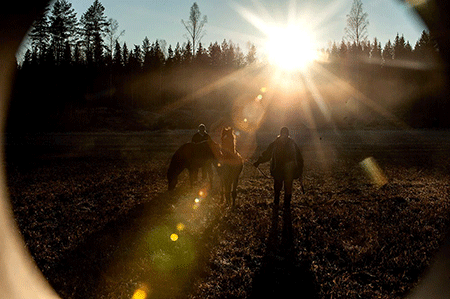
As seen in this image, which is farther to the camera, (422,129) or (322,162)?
(422,129)

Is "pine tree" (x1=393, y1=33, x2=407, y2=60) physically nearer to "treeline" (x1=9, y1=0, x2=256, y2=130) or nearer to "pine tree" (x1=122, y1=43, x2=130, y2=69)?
"treeline" (x1=9, y1=0, x2=256, y2=130)

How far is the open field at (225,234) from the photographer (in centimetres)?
539

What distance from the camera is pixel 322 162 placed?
21312mm

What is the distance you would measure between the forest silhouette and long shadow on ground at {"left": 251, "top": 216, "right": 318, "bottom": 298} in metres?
39.8

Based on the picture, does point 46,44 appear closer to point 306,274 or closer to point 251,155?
point 251,155

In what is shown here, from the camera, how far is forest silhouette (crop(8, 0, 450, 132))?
155ft

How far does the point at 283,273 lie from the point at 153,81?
219ft

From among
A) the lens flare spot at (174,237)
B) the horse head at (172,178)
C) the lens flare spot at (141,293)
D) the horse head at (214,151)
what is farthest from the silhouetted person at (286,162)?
the lens flare spot at (141,293)

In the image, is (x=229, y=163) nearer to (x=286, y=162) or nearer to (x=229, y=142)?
(x=229, y=142)

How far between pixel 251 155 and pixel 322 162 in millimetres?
5268

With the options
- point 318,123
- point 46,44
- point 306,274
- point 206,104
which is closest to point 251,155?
point 306,274

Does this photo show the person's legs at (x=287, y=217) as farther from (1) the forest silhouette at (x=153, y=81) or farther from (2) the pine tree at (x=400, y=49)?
(2) the pine tree at (x=400, y=49)

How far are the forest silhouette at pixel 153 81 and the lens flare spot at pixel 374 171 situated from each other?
27.0m

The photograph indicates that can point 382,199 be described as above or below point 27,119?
below
